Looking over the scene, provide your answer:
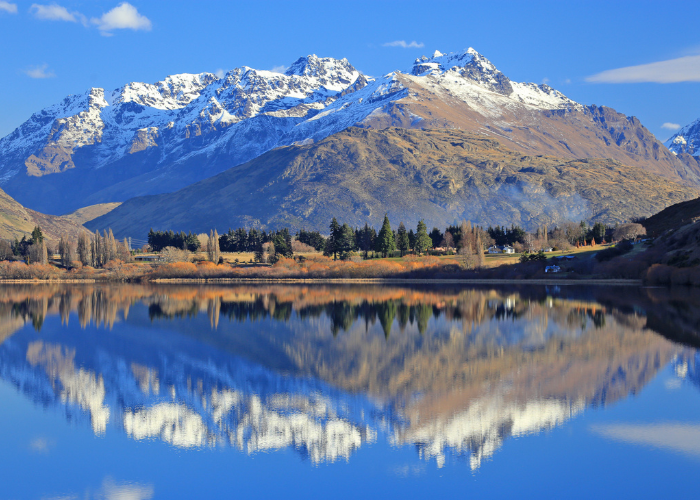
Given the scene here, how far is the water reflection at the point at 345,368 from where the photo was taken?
2762cm

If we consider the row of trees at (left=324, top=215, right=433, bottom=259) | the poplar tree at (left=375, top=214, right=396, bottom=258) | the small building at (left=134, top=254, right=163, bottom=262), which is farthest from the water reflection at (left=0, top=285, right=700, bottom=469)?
the small building at (left=134, top=254, right=163, bottom=262)

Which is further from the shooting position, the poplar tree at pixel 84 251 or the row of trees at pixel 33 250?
the poplar tree at pixel 84 251

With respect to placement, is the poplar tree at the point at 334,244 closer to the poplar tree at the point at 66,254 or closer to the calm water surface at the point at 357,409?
the poplar tree at the point at 66,254

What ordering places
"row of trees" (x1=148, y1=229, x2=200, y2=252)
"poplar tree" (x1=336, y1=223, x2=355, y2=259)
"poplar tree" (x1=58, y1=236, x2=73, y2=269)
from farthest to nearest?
"row of trees" (x1=148, y1=229, x2=200, y2=252) → "poplar tree" (x1=58, y1=236, x2=73, y2=269) → "poplar tree" (x1=336, y1=223, x2=355, y2=259)

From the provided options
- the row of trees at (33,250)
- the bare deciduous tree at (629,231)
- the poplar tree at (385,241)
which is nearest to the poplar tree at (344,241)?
the poplar tree at (385,241)

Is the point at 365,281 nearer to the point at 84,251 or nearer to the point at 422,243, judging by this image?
the point at 422,243

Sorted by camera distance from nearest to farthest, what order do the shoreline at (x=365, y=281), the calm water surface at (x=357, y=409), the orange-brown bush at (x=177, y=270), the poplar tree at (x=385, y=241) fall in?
the calm water surface at (x=357, y=409), the shoreline at (x=365, y=281), the orange-brown bush at (x=177, y=270), the poplar tree at (x=385, y=241)

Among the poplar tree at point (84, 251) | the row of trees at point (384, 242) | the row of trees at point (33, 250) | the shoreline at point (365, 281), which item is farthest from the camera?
the poplar tree at point (84, 251)

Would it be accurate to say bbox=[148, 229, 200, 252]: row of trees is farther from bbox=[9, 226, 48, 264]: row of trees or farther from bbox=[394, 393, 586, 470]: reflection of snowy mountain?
bbox=[394, 393, 586, 470]: reflection of snowy mountain

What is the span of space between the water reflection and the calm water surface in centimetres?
16

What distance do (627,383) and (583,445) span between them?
438 inches

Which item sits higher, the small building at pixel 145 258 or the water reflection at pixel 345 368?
the small building at pixel 145 258

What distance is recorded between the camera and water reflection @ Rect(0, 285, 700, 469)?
27.6 m

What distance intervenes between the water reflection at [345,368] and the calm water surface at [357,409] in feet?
0.52
